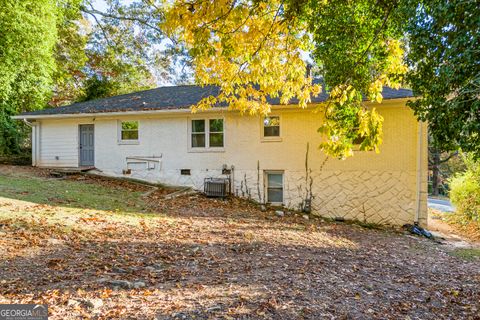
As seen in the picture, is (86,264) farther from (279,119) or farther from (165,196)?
(279,119)

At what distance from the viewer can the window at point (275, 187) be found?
12.6 m

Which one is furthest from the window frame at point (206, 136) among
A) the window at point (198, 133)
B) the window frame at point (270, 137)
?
the window frame at point (270, 137)

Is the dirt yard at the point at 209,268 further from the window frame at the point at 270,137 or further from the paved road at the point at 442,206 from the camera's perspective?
the paved road at the point at 442,206

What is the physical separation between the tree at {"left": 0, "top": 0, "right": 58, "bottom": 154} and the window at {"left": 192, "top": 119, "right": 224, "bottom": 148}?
25.5 feet

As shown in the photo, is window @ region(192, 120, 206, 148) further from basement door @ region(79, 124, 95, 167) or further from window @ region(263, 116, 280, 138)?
basement door @ region(79, 124, 95, 167)

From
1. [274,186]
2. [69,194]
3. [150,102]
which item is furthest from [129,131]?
[274,186]

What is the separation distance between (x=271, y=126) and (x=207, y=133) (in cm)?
265

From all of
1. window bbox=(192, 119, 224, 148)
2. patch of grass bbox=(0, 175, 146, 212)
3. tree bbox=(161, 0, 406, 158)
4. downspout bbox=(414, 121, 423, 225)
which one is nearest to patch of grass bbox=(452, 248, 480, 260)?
downspout bbox=(414, 121, 423, 225)

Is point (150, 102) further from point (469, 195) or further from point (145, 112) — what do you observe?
point (469, 195)

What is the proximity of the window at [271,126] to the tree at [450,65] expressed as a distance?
26.7 feet

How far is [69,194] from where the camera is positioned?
9.92 meters

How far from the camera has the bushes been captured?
472 inches

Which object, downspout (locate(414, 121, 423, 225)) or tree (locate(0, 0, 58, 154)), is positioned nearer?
downspout (locate(414, 121, 423, 225))

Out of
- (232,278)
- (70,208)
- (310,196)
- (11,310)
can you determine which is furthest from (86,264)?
(310,196)
